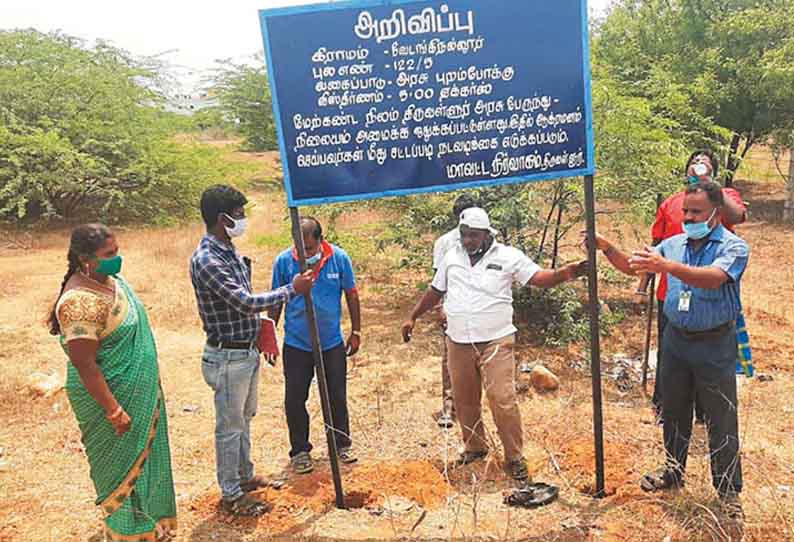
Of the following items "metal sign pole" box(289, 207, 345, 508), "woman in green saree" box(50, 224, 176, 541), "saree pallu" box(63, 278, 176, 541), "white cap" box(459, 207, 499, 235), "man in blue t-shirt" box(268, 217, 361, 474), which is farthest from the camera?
"man in blue t-shirt" box(268, 217, 361, 474)

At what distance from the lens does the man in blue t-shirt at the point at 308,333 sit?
13.1ft

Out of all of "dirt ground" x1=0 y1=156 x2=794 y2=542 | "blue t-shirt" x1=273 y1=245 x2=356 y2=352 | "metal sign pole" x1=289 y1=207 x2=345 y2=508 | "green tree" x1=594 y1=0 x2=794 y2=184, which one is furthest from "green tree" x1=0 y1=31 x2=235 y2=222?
"metal sign pole" x1=289 y1=207 x2=345 y2=508

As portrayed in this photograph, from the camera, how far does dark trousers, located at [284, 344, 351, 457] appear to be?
4.06m

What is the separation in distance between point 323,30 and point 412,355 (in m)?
4.36

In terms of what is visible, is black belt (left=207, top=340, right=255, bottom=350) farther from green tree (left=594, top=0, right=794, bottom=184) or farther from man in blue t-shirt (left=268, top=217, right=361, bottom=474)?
green tree (left=594, top=0, right=794, bottom=184)

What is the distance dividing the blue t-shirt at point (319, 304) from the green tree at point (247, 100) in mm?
22308

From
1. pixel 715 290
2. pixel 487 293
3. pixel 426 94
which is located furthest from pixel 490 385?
pixel 426 94

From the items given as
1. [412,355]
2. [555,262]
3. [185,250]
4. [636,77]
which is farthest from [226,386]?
[636,77]

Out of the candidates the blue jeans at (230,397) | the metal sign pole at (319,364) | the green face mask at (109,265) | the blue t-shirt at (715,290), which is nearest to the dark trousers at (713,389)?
the blue t-shirt at (715,290)

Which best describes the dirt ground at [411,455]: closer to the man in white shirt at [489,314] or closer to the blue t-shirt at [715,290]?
the man in white shirt at [489,314]

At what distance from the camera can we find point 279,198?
19.0 m

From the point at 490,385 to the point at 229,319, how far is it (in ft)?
5.01

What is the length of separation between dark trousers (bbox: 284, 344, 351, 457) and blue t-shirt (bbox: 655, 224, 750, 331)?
207 cm

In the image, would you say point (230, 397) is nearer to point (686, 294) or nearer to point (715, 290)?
point (686, 294)
